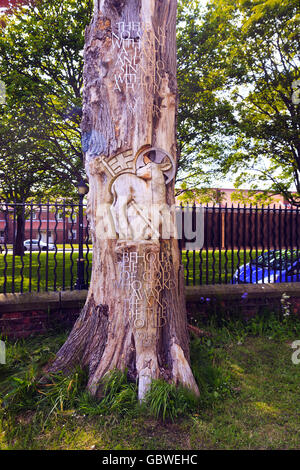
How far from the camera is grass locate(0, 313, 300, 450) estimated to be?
2455 mm

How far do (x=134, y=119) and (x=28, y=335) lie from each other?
3413mm

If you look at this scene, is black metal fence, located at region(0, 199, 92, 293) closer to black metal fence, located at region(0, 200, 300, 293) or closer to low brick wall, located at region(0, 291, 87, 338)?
black metal fence, located at region(0, 200, 300, 293)

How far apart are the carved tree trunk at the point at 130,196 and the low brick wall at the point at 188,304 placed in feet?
4.02

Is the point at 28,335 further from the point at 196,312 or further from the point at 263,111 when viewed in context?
the point at 263,111

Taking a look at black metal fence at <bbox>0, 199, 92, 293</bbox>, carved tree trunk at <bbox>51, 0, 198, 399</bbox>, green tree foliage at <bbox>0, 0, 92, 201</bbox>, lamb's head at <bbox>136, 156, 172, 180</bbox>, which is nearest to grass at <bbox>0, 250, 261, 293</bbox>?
black metal fence at <bbox>0, 199, 92, 293</bbox>

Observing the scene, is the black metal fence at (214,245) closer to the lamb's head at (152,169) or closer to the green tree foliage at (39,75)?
the lamb's head at (152,169)

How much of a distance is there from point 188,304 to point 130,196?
254 centimetres

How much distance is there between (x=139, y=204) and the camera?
3223 mm

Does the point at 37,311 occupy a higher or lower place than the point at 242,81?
lower

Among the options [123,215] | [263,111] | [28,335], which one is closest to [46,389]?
[28,335]

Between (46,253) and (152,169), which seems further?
(46,253)

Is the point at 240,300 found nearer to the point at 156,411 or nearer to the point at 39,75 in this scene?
the point at 156,411

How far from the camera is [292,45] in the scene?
336 inches

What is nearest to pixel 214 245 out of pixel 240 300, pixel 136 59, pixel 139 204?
pixel 240 300
